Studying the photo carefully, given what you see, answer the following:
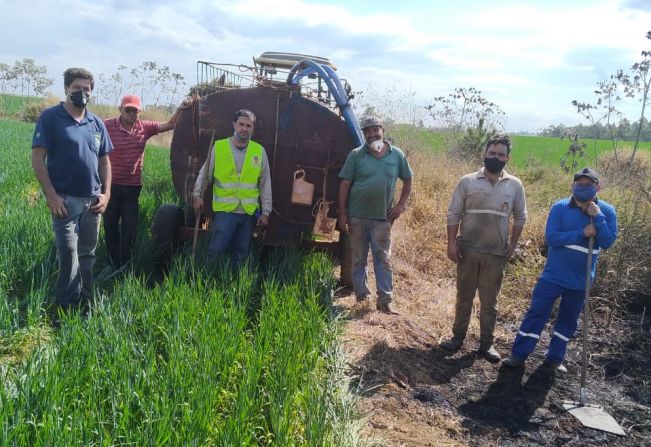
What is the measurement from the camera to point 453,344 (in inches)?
192

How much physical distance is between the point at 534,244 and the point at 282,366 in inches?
242

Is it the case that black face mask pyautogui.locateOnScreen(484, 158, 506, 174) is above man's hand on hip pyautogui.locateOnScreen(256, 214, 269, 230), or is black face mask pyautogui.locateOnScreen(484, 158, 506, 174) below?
above

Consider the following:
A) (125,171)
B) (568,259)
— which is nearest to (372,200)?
(568,259)

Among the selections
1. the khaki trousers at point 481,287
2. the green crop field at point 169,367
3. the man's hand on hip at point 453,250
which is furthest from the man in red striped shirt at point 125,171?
the khaki trousers at point 481,287

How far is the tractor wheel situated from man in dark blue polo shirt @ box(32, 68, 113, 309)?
127 cm

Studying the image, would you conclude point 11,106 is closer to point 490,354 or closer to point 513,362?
point 490,354

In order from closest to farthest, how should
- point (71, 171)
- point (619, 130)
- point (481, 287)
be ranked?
point (71, 171)
point (481, 287)
point (619, 130)

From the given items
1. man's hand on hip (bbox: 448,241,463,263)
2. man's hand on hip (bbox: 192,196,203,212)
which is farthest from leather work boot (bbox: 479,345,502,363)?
man's hand on hip (bbox: 192,196,203,212)

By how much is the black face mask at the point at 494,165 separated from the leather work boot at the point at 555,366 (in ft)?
5.64

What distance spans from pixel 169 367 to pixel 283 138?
3230 millimetres

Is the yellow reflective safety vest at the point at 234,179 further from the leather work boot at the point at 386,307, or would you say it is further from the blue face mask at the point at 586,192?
the blue face mask at the point at 586,192

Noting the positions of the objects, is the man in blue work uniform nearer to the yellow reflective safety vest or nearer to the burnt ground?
the burnt ground

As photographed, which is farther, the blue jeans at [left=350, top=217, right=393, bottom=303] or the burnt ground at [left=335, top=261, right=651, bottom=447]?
the blue jeans at [left=350, top=217, right=393, bottom=303]

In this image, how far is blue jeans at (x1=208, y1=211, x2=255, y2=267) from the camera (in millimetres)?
5051
